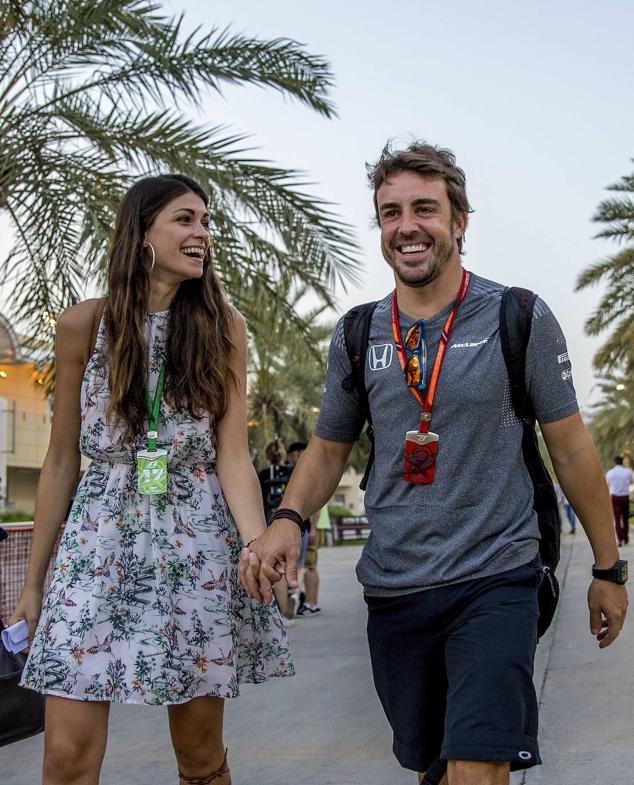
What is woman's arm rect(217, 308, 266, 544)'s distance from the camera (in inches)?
123

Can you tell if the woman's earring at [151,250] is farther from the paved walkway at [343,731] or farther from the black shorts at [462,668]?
the paved walkway at [343,731]

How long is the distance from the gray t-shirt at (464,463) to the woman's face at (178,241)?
0.70 m

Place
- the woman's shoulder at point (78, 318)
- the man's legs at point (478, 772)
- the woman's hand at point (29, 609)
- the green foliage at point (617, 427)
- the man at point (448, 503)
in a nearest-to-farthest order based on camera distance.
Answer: the man's legs at point (478, 772), the man at point (448, 503), the woman's hand at point (29, 609), the woman's shoulder at point (78, 318), the green foliage at point (617, 427)

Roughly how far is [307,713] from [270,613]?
314cm

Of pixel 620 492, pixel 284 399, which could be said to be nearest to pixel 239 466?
pixel 620 492

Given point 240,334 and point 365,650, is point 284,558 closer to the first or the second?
point 240,334

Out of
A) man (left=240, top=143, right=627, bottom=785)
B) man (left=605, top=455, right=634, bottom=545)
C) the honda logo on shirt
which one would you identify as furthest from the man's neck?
man (left=605, top=455, right=634, bottom=545)

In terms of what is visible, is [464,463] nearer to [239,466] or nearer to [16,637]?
[239,466]

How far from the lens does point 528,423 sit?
2.95m

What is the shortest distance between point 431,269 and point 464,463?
543 mm

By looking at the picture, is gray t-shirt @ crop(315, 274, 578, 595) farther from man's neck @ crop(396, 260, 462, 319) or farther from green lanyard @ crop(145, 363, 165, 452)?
green lanyard @ crop(145, 363, 165, 452)

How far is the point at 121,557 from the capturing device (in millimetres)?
3014

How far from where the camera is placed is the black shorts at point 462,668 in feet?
8.52

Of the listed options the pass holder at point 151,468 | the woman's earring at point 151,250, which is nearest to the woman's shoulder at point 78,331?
the woman's earring at point 151,250
